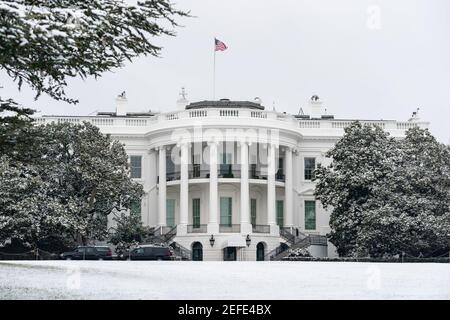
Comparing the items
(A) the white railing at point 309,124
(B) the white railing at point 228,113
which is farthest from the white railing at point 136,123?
(A) the white railing at point 309,124

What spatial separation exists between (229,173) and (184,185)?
3125 mm

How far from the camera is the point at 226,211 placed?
6400cm

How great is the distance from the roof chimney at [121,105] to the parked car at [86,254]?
2002cm

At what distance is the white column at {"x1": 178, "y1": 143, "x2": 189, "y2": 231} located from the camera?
62188 mm

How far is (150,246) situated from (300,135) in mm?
17288

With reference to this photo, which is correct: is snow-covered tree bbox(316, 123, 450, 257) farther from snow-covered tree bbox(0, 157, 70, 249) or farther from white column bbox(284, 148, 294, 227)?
snow-covered tree bbox(0, 157, 70, 249)

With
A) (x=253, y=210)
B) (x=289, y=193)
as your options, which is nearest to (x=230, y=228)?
(x=253, y=210)

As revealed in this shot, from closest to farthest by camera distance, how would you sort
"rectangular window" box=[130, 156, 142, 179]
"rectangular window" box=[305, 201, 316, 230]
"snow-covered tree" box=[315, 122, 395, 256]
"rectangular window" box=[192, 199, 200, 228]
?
"snow-covered tree" box=[315, 122, 395, 256] < "rectangular window" box=[192, 199, 200, 228] < "rectangular window" box=[305, 201, 316, 230] < "rectangular window" box=[130, 156, 142, 179]

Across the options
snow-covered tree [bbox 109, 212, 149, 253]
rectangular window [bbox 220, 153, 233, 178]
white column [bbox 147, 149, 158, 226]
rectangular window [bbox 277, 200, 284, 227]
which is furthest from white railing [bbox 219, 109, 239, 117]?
snow-covered tree [bbox 109, 212, 149, 253]

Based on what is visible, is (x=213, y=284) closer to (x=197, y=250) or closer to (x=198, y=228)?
(x=197, y=250)

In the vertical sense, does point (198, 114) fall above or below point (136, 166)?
above

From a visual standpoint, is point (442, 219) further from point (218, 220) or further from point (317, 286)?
point (317, 286)

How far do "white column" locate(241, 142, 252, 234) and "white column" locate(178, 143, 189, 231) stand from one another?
11.9 ft
